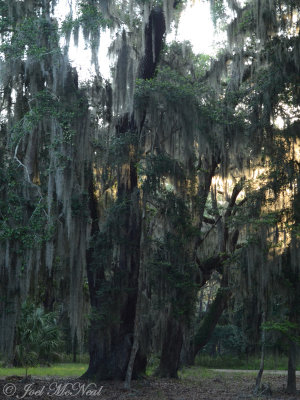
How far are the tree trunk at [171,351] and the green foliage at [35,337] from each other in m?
4.04

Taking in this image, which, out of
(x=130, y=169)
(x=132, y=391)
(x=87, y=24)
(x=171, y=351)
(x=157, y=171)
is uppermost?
(x=87, y=24)

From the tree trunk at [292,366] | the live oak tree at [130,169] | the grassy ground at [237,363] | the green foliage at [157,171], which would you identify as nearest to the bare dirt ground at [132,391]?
the tree trunk at [292,366]

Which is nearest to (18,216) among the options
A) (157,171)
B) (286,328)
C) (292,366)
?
(157,171)

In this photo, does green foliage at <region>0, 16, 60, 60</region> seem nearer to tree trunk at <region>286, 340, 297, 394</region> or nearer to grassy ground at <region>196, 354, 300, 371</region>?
tree trunk at <region>286, 340, 297, 394</region>

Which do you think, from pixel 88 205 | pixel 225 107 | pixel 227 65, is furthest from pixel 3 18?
pixel 227 65

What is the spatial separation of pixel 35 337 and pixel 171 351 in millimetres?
5180

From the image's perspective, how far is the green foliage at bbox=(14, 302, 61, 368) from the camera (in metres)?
15.8

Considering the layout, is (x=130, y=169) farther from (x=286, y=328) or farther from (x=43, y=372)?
(x=43, y=372)

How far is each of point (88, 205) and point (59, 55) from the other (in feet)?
12.2

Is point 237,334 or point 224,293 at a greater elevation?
point 224,293

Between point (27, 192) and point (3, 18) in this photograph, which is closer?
point (27, 192)

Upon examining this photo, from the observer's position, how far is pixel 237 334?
1043 inches

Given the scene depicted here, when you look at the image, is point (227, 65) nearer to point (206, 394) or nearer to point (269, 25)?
point (269, 25)

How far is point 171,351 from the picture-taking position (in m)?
14.4
